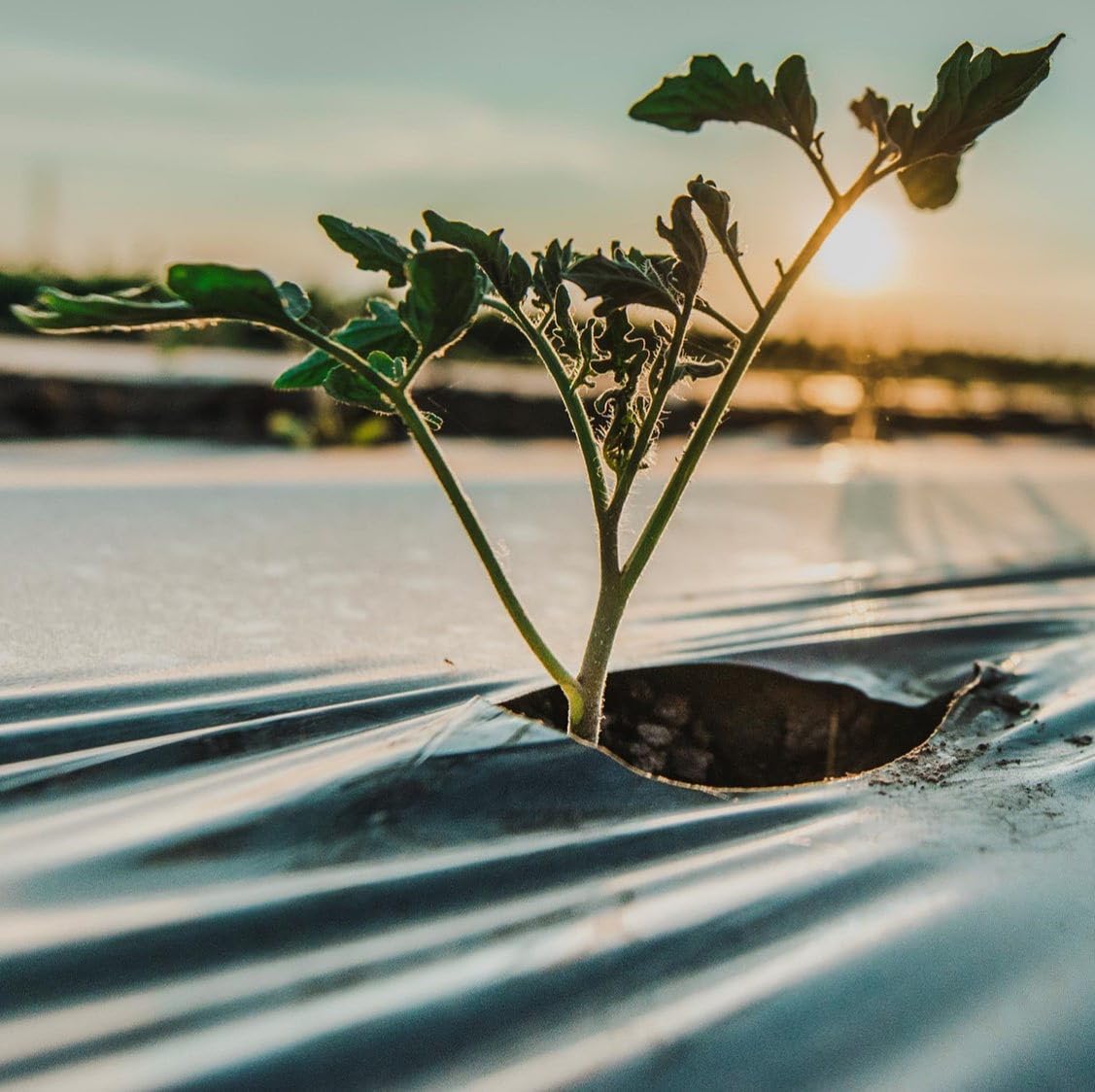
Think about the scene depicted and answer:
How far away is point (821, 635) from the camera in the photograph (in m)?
1.37

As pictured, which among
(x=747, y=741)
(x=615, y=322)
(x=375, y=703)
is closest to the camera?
(x=615, y=322)

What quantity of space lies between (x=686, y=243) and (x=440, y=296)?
0.20 m

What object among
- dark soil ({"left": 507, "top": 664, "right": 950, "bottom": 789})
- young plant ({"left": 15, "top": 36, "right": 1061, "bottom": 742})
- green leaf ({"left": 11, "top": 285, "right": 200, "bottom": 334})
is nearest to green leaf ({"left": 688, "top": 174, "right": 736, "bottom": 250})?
young plant ({"left": 15, "top": 36, "right": 1061, "bottom": 742})

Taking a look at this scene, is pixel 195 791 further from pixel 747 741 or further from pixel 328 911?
pixel 747 741

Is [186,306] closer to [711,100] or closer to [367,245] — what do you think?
[367,245]

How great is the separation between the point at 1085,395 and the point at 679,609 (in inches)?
300

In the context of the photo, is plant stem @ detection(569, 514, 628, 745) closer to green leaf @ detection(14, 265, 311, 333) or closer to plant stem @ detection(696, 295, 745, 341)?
plant stem @ detection(696, 295, 745, 341)

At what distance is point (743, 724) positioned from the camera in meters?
1.15

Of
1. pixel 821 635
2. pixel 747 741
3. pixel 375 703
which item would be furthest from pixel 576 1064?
pixel 821 635

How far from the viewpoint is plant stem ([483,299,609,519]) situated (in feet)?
2.62

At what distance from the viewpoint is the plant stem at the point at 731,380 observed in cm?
77

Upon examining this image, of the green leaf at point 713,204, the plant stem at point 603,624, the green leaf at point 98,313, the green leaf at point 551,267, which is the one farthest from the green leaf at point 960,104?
the green leaf at point 98,313

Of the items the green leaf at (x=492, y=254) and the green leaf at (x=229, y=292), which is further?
the green leaf at (x=492, y=254)

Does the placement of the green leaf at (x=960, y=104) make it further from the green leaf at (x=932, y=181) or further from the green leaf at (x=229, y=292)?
the green leaf at (x=229, y=292)
